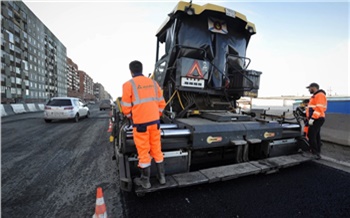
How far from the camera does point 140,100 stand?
2346 millimetres

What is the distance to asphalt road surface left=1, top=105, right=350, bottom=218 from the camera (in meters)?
2.21

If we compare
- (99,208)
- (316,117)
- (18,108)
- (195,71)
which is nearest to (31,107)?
(18,108)

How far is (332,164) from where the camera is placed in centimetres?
392

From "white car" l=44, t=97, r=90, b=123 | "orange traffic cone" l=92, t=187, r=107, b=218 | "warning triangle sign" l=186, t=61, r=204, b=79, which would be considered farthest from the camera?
"white car" l=44, t=97, r=90, b=123

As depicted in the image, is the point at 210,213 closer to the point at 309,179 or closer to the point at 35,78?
the point at 309,179

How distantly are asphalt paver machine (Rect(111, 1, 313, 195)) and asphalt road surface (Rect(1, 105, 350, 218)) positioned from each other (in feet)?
0.95

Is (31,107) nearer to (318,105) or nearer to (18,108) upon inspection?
(18,108)

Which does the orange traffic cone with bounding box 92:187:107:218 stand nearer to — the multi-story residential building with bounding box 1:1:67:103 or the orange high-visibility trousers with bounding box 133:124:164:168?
the orange high-visibility trousers with bounding box 133:124:164:168

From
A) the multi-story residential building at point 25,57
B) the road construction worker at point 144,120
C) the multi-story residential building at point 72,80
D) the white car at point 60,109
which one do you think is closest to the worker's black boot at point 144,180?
the road construction worker at point 144,120

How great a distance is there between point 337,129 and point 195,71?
18.2ft

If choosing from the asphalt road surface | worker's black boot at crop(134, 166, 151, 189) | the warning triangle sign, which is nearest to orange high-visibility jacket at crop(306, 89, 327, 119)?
the asphalt road surface

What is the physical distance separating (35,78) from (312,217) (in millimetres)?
70288

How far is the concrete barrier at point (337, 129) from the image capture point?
5332mm

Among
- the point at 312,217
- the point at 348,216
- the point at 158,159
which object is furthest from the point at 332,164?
the point at 158,159
